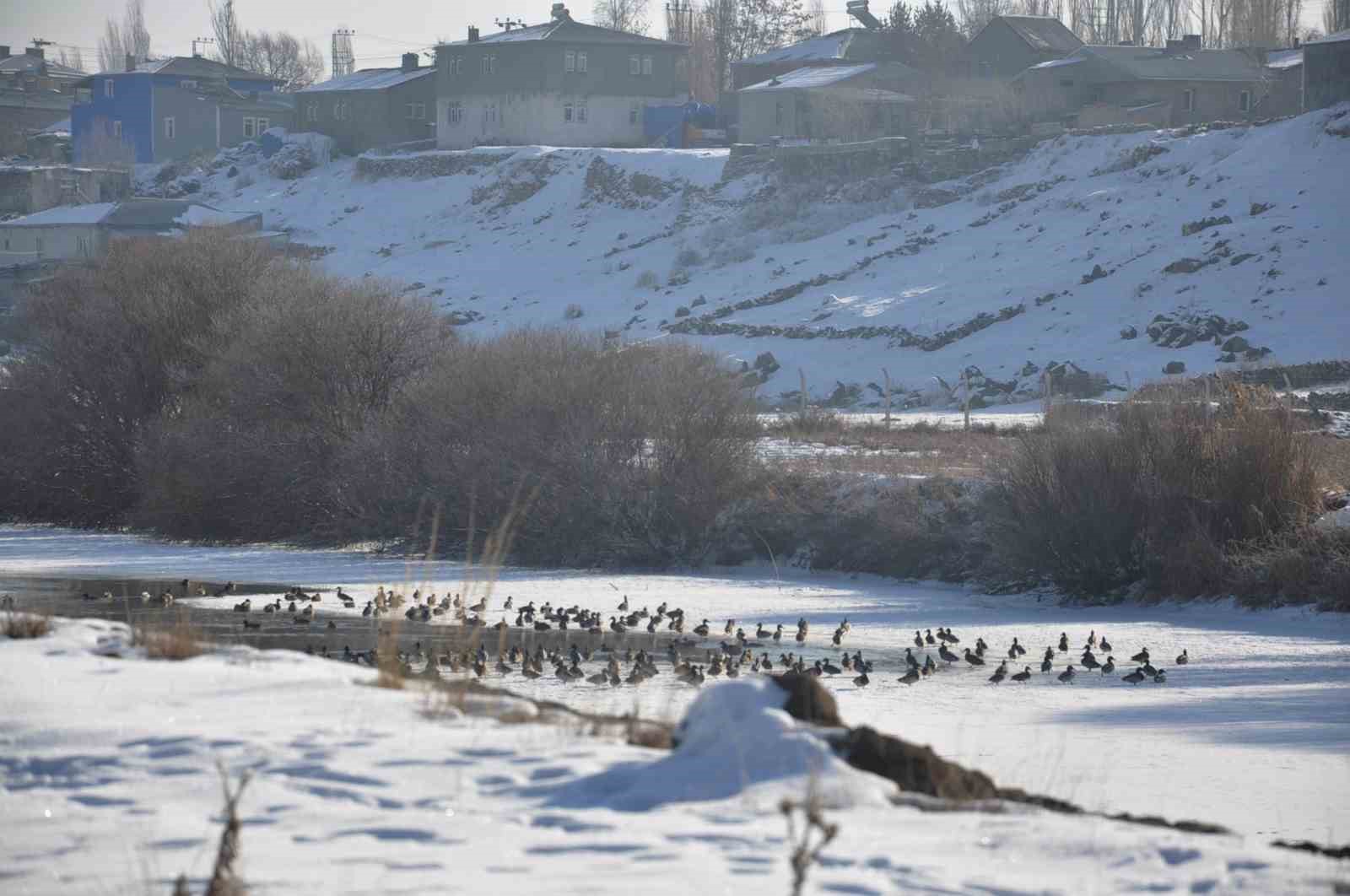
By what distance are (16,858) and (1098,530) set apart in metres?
22.4

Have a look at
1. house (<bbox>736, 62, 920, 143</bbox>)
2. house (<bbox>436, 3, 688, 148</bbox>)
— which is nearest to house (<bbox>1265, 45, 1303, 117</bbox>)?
house (<bbox>736, 62, 920, 143</bbox>)

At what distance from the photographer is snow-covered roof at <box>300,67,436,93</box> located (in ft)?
296

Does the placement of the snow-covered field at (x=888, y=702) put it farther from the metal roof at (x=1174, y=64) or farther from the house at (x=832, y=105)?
the metal roof at (x=1174, y=64)

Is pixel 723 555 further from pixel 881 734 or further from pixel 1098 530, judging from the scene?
pixel 881 734

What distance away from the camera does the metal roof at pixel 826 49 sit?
82.6 meters

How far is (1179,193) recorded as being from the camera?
53656 mm

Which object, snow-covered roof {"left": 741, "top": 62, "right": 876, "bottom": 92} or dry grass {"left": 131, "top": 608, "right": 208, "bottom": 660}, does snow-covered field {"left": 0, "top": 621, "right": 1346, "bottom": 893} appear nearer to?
dry grass {"left": 131, "top": 608, "right": 208, "bottom": 660}

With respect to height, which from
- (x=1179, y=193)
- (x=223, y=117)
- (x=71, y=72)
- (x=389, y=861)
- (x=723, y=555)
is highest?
(x=71, y=72)

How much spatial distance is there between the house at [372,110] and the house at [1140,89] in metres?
34.7

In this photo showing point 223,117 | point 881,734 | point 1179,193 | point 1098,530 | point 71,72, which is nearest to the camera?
point 881,734

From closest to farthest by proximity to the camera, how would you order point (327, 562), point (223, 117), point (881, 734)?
point (881, 734) < point (327, 562) < point (223, 117)

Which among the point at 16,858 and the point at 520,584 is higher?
the point at 16,858

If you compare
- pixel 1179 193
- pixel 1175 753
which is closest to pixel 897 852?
pixel 1175 753

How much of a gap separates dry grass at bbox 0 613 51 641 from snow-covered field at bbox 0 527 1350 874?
23.2 inches
